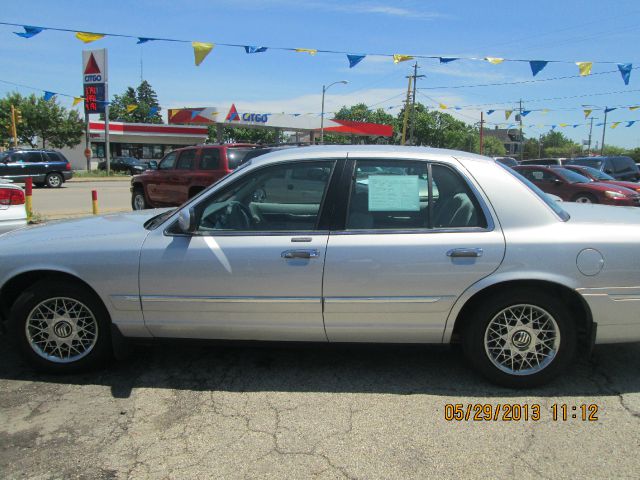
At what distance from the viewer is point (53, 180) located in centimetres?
2288

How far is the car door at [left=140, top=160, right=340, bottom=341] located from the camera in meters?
3.28

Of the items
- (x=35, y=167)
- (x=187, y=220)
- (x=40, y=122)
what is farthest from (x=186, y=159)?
(x=40, y=122)

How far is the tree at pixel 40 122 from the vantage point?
44375 millimetres

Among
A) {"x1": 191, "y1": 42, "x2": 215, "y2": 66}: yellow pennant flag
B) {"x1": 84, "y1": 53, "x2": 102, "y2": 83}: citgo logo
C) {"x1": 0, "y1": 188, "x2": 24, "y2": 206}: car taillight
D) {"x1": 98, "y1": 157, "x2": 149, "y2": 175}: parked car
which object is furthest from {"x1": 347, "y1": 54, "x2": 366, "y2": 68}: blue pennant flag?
{"x1": 98, "y1": 157, "x2": 149, "y2": 175}: parked car

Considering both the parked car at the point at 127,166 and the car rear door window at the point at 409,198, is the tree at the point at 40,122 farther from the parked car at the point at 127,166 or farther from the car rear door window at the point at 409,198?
the car rear door window at the point at 409,198

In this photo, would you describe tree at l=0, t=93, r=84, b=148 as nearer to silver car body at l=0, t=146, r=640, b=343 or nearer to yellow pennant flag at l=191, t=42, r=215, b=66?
yellow pennant flag at l=191, t=42, r=215, b=66

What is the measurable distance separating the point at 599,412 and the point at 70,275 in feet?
11.8

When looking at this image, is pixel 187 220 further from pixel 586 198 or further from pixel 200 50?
pixel 586 198

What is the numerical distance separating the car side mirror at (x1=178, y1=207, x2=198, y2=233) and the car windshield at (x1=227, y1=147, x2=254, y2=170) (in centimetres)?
733

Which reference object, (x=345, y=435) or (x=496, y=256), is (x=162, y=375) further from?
(x=496, y=256)

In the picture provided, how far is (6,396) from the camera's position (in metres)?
3.34

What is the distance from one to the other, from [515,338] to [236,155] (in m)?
8.41

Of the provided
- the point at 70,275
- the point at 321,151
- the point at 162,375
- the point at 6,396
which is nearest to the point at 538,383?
the point at 321,151

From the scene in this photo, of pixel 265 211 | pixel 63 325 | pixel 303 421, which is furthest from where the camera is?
pixel 265 211
